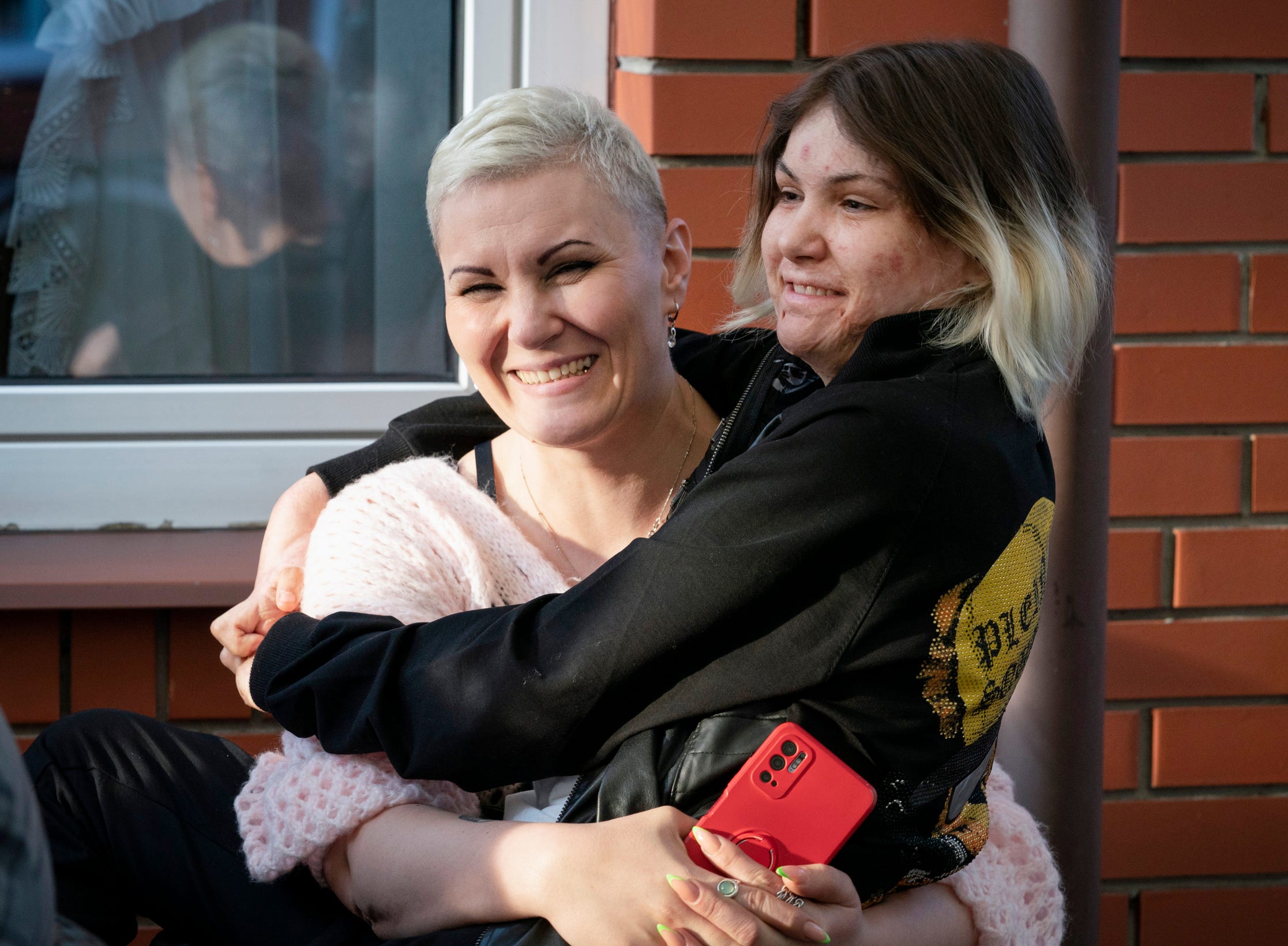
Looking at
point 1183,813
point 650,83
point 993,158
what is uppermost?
point 650,83

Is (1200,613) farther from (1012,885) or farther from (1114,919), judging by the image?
(1012,885)

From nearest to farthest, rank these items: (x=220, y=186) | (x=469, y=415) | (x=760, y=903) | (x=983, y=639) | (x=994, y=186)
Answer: (x=760, y=903) < (x=983, y=639) < (x=994, y=186) < (x=469, y=415) < (x=220, y=186)

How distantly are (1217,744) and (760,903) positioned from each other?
1.30m

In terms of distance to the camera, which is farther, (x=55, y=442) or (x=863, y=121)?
(x=55, y=442)

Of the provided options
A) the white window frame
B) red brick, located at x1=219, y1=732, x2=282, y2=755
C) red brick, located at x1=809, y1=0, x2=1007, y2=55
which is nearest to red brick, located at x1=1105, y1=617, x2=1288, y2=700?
red brick, located at x1=809, y1=0, x2=1007, y2=55

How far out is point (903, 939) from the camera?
4.09 ft

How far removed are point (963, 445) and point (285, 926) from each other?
99cm

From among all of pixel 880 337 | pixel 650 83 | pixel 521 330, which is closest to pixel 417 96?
pixel 650 83

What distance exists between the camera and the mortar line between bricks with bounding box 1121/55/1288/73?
192 centimetres

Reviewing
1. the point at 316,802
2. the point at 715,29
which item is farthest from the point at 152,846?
the point at 715,29

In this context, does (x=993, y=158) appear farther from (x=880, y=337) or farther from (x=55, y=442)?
(x=55, y=442)

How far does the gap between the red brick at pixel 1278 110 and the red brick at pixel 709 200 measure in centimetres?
89

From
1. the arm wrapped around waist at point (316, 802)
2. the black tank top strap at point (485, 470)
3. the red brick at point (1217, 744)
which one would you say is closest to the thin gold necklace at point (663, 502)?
the black tank top strap at point (485, 470)

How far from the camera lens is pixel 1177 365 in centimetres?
195
